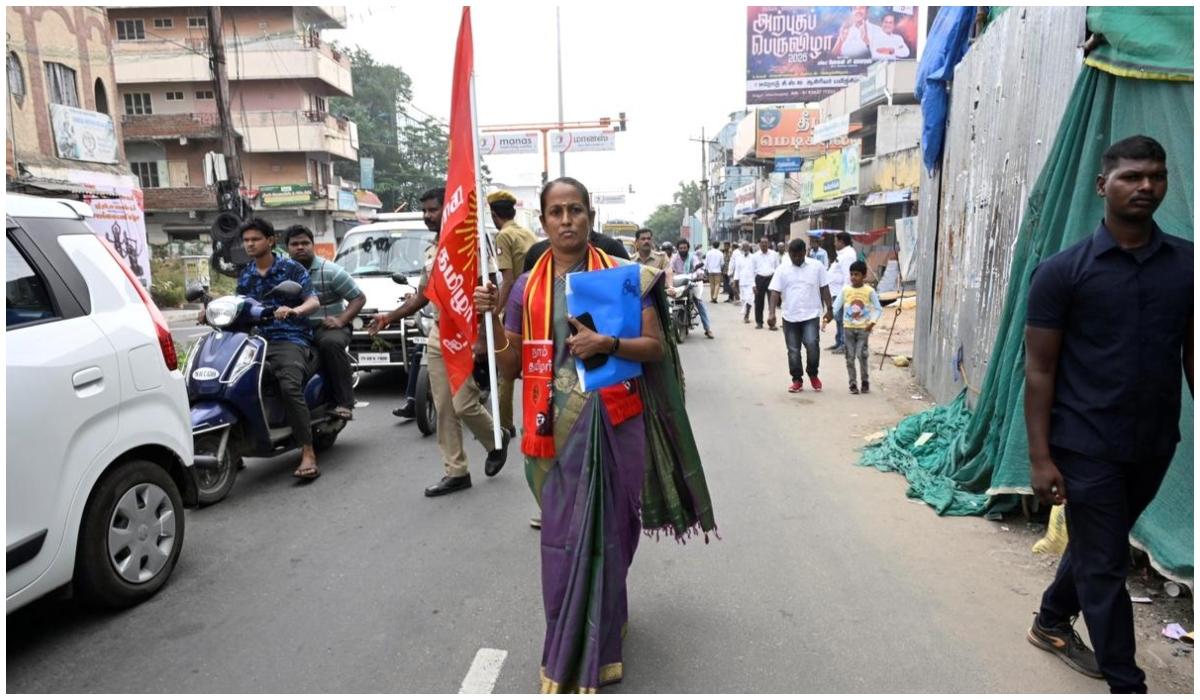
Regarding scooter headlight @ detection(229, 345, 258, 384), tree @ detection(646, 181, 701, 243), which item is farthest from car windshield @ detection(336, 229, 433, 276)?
tree @ detection(646, 181, 701, 243)

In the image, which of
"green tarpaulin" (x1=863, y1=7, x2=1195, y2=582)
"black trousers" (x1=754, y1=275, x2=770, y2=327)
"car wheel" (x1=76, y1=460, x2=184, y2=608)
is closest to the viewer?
"car wheel" (x1=76, y1=460, x2=184, y2=608)

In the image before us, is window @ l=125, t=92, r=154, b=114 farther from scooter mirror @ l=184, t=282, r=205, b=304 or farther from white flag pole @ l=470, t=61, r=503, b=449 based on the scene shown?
white flag pole @ l=470, t=61, r=503, b=449

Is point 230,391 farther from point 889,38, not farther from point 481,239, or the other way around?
point 889,38

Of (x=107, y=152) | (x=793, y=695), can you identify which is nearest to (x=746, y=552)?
(x=793, y=695)

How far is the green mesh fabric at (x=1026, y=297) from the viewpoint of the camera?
11.2 feet

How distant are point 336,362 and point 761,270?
10752 mm

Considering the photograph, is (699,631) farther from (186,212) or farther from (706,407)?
(186,212)

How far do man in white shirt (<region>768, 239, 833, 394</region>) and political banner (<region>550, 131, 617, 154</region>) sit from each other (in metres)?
20.5

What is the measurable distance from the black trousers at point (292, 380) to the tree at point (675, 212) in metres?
87.3

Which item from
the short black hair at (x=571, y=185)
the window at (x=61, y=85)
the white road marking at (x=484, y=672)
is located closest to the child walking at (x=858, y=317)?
the short black hair at (x=571, y=185)

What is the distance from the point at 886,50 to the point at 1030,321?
124 ft

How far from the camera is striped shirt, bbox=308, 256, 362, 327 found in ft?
19.0

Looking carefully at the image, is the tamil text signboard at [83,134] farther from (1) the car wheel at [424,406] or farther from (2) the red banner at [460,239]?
(2) the red banner at [460,239]

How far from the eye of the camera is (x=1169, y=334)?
2.39 metres
